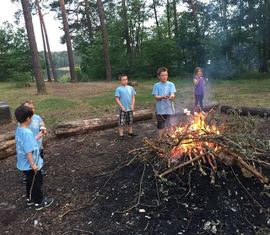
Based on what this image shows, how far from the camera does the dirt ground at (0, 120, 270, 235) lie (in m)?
3.70

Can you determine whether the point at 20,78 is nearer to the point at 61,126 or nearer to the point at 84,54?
the point at 84,54

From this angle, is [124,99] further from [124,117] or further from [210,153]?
[210,153]

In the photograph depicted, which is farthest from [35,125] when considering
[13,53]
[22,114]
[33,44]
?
[13,53]

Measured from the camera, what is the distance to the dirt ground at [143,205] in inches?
146

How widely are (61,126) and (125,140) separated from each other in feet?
5.34

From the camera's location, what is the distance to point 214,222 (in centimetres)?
368

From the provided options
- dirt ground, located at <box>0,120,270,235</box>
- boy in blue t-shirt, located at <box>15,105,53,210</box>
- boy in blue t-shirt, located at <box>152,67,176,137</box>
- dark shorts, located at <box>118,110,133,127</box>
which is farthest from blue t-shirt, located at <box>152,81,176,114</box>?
boy in blue t-shirt, located at <box>15,105,53,210</box>

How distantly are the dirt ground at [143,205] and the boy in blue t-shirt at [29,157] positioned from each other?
0.54ft

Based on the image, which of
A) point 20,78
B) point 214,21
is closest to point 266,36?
point 214,21

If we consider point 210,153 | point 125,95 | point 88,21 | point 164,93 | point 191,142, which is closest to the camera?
point 210,153

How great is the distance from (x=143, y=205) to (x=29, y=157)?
1492 mm

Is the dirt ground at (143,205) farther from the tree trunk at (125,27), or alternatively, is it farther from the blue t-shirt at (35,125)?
the tree trunk at (125,27)

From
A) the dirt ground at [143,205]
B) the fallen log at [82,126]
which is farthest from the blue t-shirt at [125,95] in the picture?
the dirt ground at [143,205]

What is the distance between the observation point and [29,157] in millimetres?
4180
